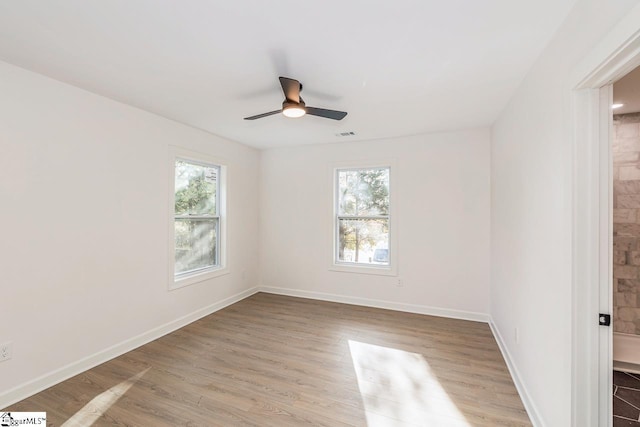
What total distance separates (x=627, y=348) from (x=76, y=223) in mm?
5200

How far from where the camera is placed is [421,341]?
3.12 m

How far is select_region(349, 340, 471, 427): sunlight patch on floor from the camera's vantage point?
1.96 metres

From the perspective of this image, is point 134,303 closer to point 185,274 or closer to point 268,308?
point 185,274

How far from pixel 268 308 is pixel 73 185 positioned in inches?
107

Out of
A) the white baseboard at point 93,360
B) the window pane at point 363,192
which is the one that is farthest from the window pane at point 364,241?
the white baseboard at point 93,360

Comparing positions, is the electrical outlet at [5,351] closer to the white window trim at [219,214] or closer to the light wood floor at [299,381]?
the light wood floor at [299,381]

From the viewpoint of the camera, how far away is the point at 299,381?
2.38 metres

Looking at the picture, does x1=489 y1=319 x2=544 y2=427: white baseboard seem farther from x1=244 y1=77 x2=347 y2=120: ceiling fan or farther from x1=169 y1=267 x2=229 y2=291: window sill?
x1=169 y1=267 x2=229 y2=291: window sill

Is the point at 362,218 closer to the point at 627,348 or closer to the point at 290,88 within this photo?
the point at 290,88

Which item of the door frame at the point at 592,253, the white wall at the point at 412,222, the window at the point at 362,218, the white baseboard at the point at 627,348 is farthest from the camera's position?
the window at the point at 362,218

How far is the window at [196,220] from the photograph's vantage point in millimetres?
3586

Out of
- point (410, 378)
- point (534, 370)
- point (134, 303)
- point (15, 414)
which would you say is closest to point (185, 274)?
point (134, 303)

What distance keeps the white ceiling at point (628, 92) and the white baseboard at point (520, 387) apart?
2.42 meters

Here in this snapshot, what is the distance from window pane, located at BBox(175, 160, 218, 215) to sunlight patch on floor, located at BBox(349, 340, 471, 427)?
264 cm
